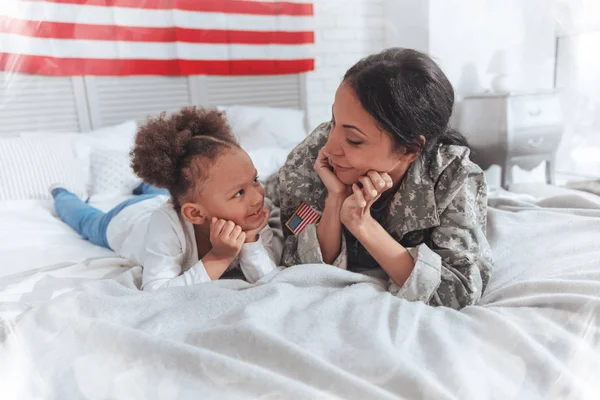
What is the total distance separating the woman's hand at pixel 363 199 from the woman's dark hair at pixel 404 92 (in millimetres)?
52

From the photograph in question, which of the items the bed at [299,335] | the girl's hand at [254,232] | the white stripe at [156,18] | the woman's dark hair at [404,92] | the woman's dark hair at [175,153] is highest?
the white stripe at [156,18]

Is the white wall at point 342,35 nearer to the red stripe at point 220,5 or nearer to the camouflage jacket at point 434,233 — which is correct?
the red stripe at point 220,5

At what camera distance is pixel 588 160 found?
86cm

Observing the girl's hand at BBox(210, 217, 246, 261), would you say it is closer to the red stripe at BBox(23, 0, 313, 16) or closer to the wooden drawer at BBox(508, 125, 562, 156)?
the red stripe at BBox(23, 0, 313, 16)

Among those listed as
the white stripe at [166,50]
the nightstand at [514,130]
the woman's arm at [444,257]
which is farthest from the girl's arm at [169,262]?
the nightstand at [514,130]

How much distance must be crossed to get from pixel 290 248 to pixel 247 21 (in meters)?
0.52

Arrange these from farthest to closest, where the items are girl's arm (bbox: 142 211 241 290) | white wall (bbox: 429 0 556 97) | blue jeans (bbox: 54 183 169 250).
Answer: blue jeans (bbox: 54 183 169 250) < white wall (bbox: 429 0 556 97) < girl's arm (bbox: 142 211 241 290)

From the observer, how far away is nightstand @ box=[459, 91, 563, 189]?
3.58 feet

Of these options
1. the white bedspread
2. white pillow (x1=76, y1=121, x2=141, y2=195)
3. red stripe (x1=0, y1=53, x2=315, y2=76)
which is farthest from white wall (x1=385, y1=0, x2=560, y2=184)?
white pillow (x1=76, y1=121, x2=141, y2=195)

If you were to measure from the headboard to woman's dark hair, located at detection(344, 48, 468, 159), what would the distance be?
0.41 m

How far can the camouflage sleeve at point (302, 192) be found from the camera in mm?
671

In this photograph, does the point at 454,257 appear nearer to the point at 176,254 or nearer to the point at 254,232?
the point at 254,232

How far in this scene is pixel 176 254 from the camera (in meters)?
0.68

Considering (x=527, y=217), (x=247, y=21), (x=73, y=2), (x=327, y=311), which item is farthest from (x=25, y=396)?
(x=527, y=217)
